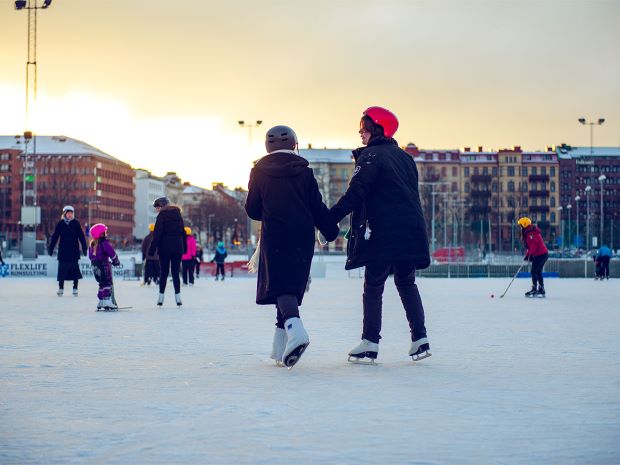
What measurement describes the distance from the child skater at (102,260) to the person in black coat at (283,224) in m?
9.13

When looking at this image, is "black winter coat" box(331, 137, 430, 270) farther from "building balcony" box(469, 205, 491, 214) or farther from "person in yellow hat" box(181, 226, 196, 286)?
"building balcony" box(469, 205, 491, 214)

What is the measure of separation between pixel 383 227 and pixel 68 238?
1494cm

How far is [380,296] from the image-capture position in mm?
8680

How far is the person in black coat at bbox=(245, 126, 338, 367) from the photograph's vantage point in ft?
27.7

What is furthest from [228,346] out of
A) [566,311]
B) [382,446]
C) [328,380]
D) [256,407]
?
[566,311]

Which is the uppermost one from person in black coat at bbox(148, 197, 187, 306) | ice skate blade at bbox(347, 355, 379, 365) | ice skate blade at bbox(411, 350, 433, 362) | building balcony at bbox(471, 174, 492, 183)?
building balcony at bbox(471, 174, 492, 183)

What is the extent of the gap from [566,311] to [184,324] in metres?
6.54

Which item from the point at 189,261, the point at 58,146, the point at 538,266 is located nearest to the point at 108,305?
the point at 538,266

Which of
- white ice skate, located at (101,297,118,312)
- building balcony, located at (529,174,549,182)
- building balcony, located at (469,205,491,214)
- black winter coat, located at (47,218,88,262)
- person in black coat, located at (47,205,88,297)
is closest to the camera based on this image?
white ice skate, located at (101,297,118,312)

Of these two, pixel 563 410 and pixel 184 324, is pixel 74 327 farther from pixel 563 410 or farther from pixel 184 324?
pixel 563 410

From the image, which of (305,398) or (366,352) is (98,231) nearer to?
(366,352)

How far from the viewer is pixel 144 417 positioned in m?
5.91

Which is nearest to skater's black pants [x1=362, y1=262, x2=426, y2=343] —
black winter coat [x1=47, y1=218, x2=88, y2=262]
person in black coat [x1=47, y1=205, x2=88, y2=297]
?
person in black coat [x1=47, y1=205, x2=88, y2=297]

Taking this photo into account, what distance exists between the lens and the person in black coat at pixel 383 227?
28.1 feet
